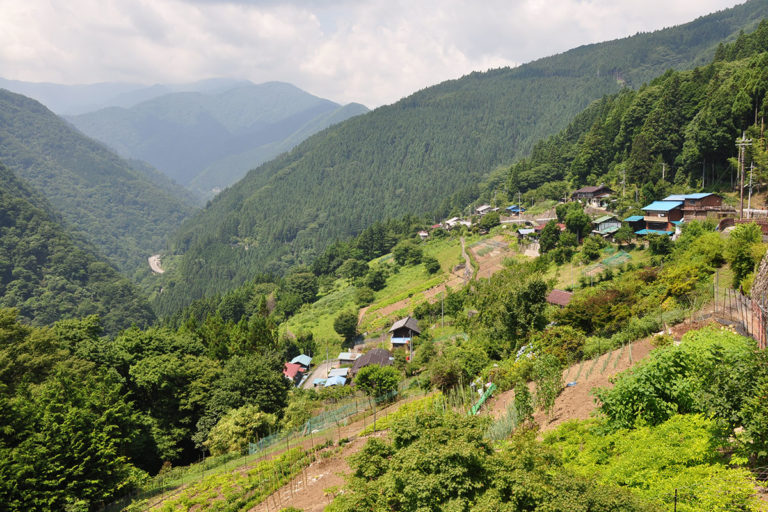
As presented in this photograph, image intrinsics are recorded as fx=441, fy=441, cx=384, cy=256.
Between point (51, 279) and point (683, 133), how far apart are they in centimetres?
12796

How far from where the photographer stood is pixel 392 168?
182 meters

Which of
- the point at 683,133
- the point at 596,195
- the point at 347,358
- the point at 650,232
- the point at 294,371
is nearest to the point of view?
the point at 650,232

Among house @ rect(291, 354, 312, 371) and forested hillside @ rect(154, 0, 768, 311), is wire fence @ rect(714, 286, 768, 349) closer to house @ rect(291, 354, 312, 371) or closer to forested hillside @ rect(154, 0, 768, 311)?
house @ rect(291, 354, 312, 371)

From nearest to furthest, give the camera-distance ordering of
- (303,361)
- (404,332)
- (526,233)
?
1. (404,332)
2. (303,361)
3. (526,233)

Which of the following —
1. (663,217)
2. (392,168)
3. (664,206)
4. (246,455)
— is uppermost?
(392,168)

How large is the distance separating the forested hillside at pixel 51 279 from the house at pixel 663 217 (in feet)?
322

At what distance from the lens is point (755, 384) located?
9031mm

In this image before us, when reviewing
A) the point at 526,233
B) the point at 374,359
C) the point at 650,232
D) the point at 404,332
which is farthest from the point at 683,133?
the point at 374,359

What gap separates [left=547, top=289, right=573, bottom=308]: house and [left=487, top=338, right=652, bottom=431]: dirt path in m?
10.3

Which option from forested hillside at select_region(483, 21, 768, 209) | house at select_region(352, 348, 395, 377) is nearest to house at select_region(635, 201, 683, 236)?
forested hillside at select_region(483, 21, 768, 209)

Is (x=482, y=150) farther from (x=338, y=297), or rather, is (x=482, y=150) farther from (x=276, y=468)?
(x=276, y=468)

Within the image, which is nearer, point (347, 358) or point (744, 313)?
point (744, 313)

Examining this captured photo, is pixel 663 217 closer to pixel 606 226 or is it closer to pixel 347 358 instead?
pixel 606 226

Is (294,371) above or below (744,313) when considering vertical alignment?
below
